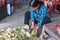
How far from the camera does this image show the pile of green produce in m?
3.08

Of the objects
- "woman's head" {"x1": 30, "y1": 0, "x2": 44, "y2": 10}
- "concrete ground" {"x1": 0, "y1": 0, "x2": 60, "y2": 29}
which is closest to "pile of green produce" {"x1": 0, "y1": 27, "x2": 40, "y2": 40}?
"concrete ground" {"x1": 0, "y1": 0, "x2": 60, "y2": 29}

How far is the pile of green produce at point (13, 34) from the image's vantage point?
308 centimetres

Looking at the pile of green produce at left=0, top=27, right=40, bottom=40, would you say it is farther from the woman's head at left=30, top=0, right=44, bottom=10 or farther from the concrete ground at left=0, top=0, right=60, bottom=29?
the woman's head at left=30, top=0, right=44, bottom=10

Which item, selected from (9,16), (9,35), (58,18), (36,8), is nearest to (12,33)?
(9,35)

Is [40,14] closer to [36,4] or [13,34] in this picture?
[36,4]

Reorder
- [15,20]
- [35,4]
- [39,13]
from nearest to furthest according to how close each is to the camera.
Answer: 1. [35,4]
2. [39,13]
3. [15,20]

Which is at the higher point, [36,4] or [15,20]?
[36,4]

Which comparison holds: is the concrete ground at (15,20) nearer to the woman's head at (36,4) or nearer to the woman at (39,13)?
the woman at (39,13)

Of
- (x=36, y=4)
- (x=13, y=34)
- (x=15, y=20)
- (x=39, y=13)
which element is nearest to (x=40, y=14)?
(x=39, y=13)

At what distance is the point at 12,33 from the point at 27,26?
0.46 m

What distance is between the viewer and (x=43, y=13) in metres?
3.12

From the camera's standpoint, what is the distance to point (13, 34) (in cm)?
319

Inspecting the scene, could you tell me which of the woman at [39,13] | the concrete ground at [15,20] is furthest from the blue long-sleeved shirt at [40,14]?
the concrete ground at [15,20]

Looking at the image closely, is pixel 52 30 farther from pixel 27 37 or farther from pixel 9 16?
pixel 9 16
